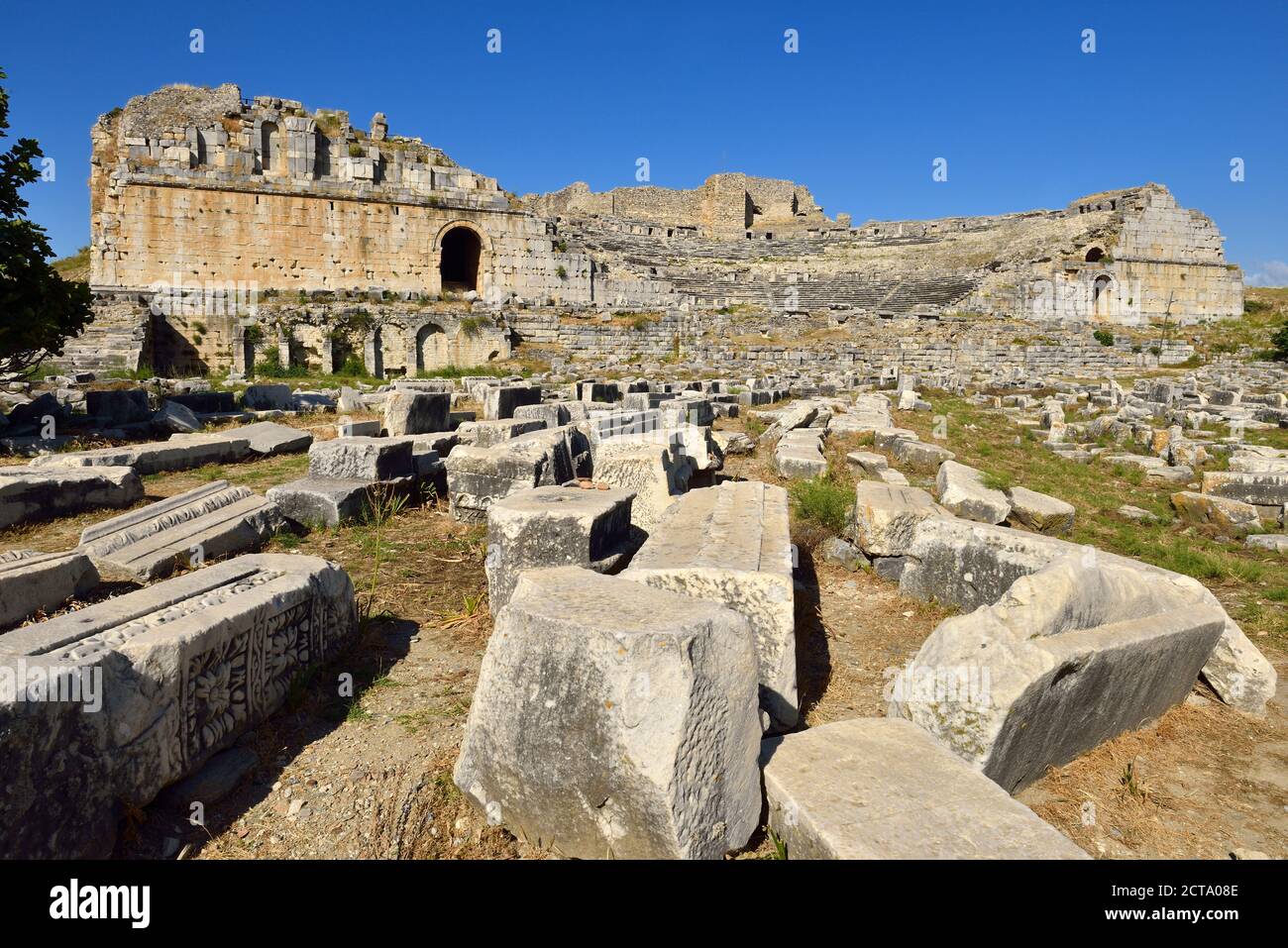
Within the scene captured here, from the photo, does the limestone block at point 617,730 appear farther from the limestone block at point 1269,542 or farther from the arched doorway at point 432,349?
the arched doorway at point 432,349

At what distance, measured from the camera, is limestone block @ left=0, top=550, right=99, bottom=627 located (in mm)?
3574

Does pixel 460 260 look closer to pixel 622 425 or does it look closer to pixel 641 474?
pixel 622 425

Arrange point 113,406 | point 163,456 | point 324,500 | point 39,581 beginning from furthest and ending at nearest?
point 113,406, point 163,456, point 324,500, point 39,581

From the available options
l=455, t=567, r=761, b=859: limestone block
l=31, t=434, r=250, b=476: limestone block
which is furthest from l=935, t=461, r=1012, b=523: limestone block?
l=31, t=434, r=250, b=476: limestone block

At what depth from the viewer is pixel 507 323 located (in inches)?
896

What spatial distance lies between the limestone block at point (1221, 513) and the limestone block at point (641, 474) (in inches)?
203

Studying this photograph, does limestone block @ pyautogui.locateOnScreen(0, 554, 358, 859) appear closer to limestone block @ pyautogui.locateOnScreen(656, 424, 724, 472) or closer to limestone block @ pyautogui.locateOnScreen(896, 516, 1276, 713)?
limestone block @ pyautogui.locateOnScreen(896, 516, 1276, 713)

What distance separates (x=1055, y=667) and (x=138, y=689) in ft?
10.8

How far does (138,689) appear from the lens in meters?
2.46

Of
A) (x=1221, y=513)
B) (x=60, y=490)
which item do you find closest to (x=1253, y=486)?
(x=1221, y=513)

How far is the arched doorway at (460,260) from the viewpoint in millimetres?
27094
